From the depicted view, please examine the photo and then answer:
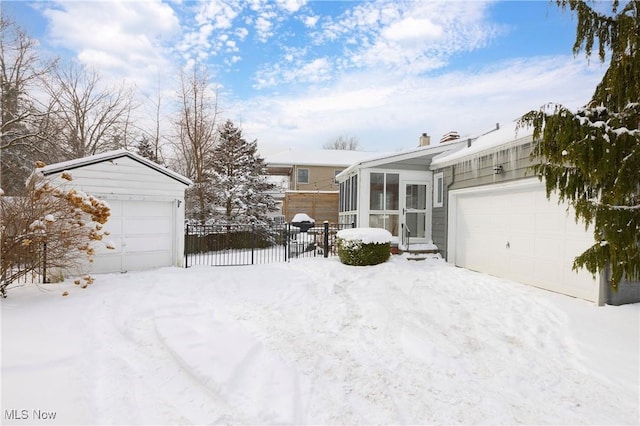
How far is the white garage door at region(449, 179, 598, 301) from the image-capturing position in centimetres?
590

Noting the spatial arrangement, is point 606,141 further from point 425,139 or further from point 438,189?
point 425,139

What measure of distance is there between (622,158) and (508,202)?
4413mm

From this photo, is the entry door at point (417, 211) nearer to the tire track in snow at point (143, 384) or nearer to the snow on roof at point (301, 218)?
the snow on roof at point (301, 218)

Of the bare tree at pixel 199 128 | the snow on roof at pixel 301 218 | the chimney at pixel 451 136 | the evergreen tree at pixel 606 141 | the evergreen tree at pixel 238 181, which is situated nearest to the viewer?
the evergreen tree at pixel 606 141

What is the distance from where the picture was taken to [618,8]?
12.1 ft

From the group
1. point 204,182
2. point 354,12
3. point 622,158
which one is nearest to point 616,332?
point 622,158

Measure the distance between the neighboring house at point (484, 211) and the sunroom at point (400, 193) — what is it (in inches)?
1.3

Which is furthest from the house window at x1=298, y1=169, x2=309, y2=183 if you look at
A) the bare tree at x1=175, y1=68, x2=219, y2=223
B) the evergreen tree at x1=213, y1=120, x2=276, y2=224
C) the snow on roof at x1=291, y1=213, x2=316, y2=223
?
the bare tree at x1=175, y1=68, x2=219, y2=223

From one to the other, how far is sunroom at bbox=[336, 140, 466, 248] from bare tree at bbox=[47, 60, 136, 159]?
48.5ft

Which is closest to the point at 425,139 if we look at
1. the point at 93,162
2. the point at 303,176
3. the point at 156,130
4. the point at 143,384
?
the point at 93,162

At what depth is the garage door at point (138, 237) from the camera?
7.69m

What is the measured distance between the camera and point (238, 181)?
49.8 feet

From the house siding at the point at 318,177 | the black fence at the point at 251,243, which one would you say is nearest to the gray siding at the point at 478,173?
the black fence at the point at 251,243

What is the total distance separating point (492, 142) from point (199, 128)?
13500mm
